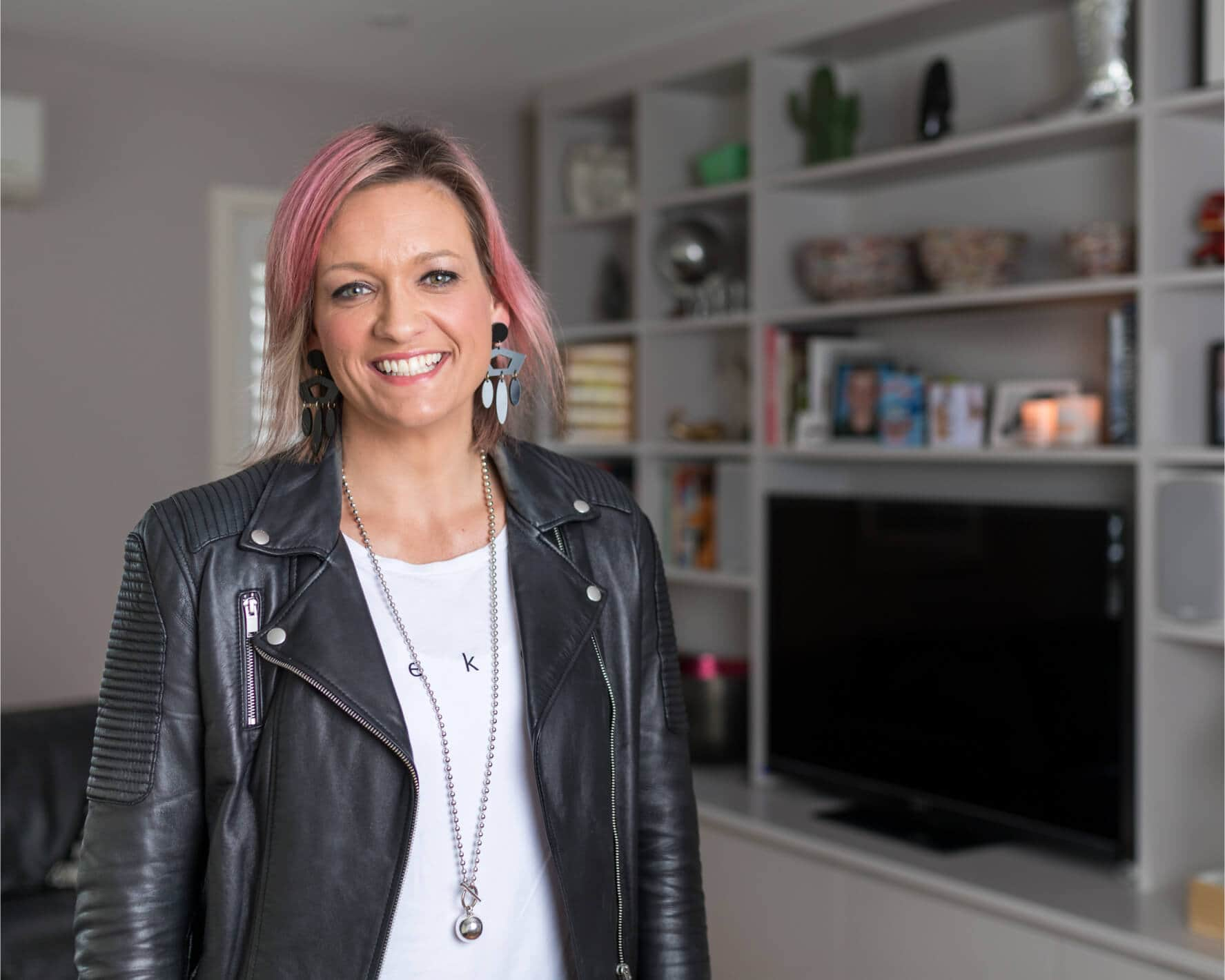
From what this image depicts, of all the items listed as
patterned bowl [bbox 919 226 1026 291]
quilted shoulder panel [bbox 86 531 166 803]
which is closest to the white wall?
patterned bowl [bbox 919 226 1026 291]

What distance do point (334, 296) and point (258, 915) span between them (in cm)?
58

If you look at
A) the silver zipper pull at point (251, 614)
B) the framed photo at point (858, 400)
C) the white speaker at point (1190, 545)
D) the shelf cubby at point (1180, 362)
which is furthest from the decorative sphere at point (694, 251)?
the silver zipper pull at point (251, 614)

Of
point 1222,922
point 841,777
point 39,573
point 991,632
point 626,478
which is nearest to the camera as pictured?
point 1222,922

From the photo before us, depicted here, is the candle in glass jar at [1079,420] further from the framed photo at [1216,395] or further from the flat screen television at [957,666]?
the framed photo at [1216,395]

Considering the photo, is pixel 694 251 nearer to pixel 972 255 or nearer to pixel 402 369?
pixel 972 255

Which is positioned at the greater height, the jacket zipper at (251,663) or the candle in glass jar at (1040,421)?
the candle in glass jar at (1040,421)

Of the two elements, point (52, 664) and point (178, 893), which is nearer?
point (178, 893)

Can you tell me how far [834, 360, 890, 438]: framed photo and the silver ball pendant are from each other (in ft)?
7.67

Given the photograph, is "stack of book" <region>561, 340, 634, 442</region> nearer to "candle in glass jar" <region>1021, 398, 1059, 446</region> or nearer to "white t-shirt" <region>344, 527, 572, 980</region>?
"candle in glass jar" <region>1021, 398, 1059, 446</region>

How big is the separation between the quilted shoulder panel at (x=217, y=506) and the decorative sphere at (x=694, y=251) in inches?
106

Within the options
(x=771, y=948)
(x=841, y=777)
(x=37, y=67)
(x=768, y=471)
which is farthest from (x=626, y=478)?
(x=37, y=67)

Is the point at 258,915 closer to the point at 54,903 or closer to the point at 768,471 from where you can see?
the point at 54,903

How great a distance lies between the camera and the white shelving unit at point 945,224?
9.07 feet

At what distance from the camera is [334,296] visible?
1.36 metres
